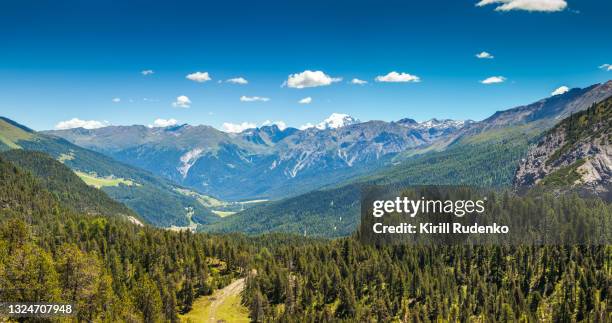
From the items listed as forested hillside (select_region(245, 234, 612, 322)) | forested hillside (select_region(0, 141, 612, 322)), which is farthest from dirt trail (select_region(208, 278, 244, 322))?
forested hillside (select_region(245, 234, 612, 322))

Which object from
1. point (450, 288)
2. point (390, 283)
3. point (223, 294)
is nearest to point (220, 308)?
point (223, 294)

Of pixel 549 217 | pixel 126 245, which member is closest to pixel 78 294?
pixel 126 245

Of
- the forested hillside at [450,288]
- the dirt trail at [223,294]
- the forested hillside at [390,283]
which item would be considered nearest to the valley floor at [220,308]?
the dirt trail at [223,294]

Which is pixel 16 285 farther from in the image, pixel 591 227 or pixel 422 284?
pixel 591 227

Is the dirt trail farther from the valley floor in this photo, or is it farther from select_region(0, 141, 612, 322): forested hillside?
select_region(0, 141, 612, 322): forested hillside

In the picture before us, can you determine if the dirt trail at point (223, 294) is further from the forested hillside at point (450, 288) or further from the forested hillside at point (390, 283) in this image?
the forested hillside at point (450, 288)

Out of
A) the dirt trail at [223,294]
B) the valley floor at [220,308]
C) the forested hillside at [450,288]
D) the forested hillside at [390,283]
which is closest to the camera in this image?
the forested hillside at [390,283]

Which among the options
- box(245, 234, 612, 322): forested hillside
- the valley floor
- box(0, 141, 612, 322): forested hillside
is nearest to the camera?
box(0, 141, 612, 322): forested hillside

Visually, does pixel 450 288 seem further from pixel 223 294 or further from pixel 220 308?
pixel 223 294
